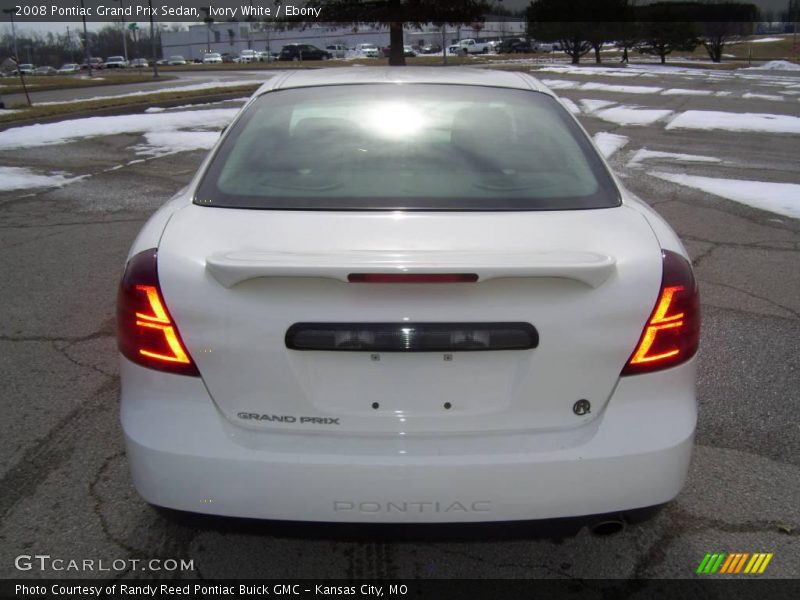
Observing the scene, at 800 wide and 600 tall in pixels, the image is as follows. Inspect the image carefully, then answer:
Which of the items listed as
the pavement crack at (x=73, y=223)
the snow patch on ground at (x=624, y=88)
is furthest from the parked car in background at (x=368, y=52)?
the pavement crack at (x=73, y=223)

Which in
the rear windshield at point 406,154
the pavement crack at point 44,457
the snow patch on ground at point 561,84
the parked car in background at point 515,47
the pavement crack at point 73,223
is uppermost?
the parked car in background at point 515,47

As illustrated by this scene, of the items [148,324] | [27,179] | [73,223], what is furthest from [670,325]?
[27,179]

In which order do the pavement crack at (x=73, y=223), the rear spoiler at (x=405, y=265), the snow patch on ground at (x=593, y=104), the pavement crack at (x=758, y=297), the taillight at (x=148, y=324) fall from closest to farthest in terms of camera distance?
the rear spoiler at (x=405, y=265) → the taillight at (x=148, y=324) → the pavement crack at (x=758, y=297) → the pavement crack at (x=73, y=223) → the snow patch on ground at (x=593, y=104)

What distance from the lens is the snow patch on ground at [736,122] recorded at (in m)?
14.7

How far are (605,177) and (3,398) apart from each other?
3103 millimetres

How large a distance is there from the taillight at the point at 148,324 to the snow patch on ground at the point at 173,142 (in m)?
10.2

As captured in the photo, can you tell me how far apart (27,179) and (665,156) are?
922 centimetres

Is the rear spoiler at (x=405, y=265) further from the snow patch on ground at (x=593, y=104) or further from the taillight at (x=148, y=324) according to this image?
the snow patch on ground at (x=593, y=104)

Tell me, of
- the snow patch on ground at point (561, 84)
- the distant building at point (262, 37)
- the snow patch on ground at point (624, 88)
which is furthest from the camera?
the distant building at point (262, 37)

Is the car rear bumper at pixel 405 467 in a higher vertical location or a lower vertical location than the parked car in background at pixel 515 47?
lower

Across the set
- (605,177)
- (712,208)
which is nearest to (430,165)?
(605,177)

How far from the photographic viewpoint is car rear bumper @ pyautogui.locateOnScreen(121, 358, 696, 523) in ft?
6.54

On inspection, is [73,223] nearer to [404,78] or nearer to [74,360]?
[74,360]

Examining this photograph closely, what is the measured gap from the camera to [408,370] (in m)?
2.01
